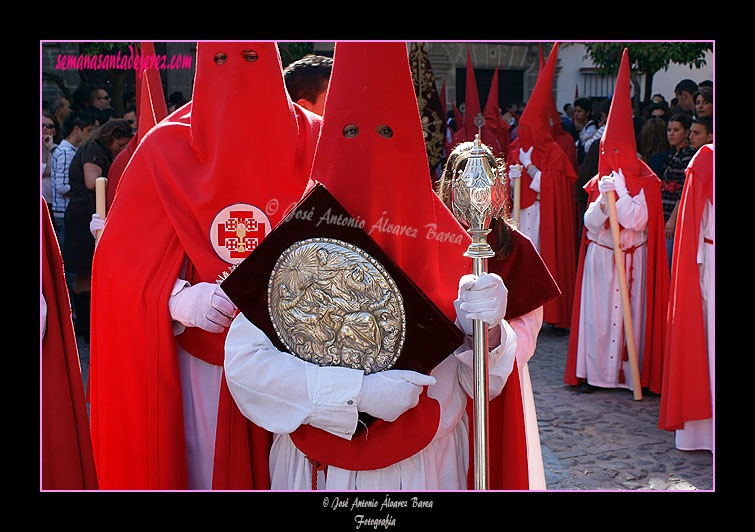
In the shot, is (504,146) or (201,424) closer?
(201,424)

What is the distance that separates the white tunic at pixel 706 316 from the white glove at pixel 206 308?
3.19 m

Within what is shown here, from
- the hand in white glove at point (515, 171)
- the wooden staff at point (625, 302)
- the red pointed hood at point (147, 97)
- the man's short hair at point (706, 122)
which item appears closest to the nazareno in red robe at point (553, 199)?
the hand in white glove at point (515, 171)

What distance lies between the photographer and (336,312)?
2.21 metres

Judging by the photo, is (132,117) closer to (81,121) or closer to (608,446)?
(81,121)

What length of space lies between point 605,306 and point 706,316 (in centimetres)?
160

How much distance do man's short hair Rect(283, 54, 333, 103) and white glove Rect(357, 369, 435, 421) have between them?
6.80 ft

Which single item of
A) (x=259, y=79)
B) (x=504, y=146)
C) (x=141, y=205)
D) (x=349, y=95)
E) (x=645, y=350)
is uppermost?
(x=504, y=146)

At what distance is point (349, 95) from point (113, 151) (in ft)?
17.9

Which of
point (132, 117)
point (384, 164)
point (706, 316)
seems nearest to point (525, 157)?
point (706, 316)

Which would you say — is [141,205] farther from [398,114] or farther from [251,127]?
[398,114]

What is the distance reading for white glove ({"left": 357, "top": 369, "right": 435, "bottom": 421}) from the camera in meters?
2.17

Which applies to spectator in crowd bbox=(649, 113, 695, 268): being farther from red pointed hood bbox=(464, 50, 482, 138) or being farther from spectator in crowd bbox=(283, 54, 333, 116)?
spectator in crowd bbox=(283, 54, 333, 116)

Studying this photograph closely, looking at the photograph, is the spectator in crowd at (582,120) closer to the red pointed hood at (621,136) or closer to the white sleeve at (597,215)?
the white sleeve at (597,215)
